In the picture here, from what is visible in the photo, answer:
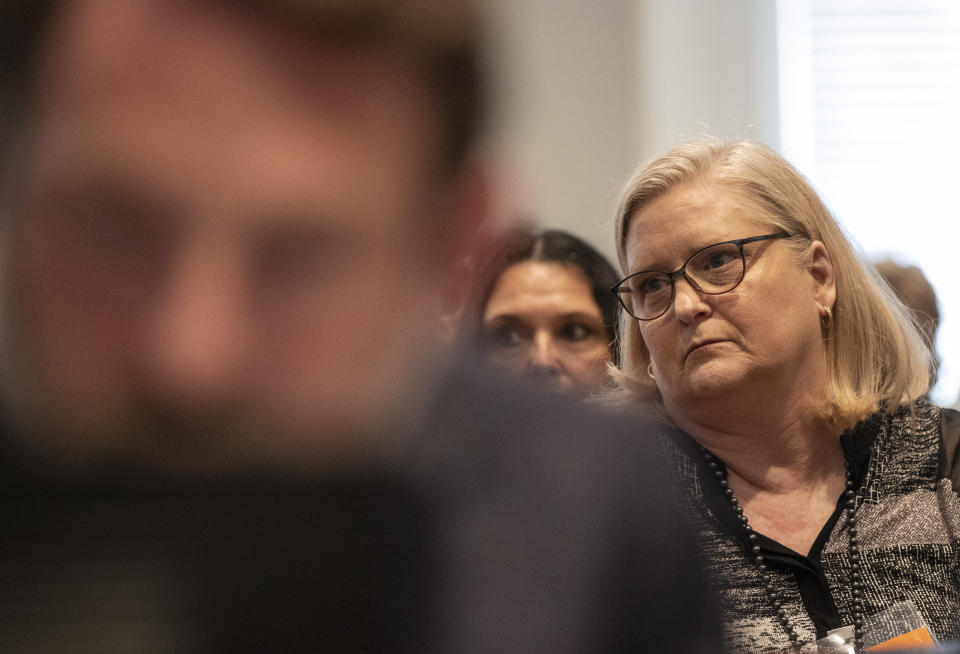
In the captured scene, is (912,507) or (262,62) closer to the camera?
(262,62)

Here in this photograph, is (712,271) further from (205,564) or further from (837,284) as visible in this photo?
(205,564)

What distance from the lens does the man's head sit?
0.92 feet

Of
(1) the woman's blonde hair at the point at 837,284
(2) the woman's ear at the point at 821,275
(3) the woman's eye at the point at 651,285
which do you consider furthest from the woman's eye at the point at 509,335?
(2) the woman's ear at the point at 821,275

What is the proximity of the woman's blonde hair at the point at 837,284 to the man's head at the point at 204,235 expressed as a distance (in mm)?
1363

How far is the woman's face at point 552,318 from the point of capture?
1952 mm

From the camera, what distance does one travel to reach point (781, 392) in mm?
1590

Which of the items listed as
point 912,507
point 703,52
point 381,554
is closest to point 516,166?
point 381,554

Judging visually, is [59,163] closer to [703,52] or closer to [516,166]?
[516,166]

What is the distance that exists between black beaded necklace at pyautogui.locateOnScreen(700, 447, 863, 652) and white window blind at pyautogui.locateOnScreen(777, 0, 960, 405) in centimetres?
221

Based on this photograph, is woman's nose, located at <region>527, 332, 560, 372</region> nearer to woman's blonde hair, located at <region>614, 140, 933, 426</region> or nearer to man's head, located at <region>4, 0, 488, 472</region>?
woman's blonde hair, located at <region>614, 140, 933, 426</region>

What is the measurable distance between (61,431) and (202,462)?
40 mm

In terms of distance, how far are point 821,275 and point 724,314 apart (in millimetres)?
259

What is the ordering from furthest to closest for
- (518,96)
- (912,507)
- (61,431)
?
(912,507) → (518,96) → (61,431)

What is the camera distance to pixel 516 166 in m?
0.45
